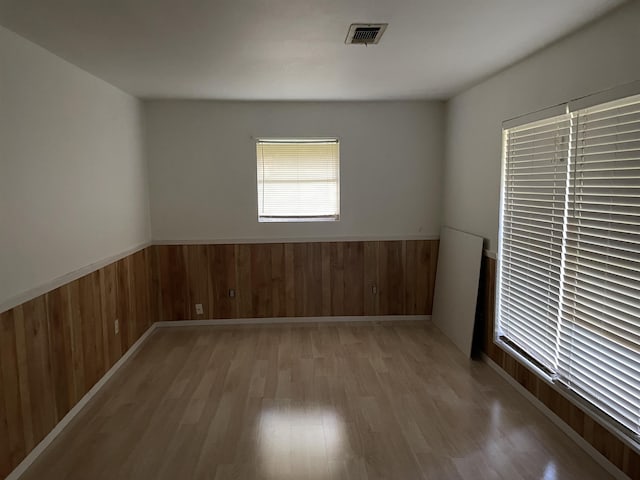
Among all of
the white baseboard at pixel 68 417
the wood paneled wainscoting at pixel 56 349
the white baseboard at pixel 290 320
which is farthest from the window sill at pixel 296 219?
the white baseboard at pixel 68 417

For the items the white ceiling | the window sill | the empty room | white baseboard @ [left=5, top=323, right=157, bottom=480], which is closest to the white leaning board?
the empty room

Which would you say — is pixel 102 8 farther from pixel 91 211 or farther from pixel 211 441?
pixel 211 441

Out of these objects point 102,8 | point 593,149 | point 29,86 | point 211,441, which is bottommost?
point 211,441

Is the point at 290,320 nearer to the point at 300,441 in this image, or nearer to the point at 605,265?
the point at 300,441

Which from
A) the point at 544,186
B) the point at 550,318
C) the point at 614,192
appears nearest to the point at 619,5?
the point at 614,192

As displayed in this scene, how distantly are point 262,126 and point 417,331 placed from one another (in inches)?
109

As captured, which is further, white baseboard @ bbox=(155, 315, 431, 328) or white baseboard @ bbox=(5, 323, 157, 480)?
white baseboard @ bbox=(155, 315, 431, 328)

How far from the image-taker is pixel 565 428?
286 cm

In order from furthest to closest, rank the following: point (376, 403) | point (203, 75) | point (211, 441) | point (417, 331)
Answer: point (417, 331), point (203, 75), point (376, 403), point (211, 441)

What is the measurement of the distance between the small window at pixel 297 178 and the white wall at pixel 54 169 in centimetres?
146

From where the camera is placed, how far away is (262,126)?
4.97 meters

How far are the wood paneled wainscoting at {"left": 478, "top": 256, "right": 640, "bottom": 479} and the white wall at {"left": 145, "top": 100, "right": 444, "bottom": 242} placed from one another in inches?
54.2

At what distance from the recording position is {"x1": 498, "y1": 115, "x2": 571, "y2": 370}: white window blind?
295cm

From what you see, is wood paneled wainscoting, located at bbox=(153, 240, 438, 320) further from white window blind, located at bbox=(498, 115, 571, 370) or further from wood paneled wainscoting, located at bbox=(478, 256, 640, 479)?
white window blind, located at bbox=(498, 115, 571, 370)
